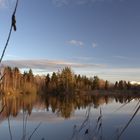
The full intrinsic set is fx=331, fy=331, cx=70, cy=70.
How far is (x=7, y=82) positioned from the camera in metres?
81.9

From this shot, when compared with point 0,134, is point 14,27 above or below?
above

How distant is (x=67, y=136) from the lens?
17.6m

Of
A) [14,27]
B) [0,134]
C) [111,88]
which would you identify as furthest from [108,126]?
[111,88]

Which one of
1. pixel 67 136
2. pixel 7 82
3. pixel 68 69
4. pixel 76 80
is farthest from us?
pixel 76 80

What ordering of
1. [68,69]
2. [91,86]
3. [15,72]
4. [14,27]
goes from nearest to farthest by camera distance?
[14,27]
[15,72]
[68,69]
[91,86]

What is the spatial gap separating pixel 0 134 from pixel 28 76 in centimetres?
8330

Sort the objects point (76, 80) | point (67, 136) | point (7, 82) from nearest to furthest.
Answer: point (67, 136)
point (7, 82)
point (76, 80)

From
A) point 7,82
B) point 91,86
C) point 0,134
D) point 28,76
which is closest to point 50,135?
point 0,134

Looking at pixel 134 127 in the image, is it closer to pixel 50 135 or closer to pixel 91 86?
pixel 50 135

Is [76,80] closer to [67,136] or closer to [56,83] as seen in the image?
[56,83]

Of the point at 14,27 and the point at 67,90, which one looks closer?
the point at 14,27

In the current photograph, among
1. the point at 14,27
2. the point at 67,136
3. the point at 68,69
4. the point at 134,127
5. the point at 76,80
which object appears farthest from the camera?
the point at 76,80

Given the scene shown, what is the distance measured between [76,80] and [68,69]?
27.3 feet

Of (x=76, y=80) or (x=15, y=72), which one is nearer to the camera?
(x=15, y=72)
